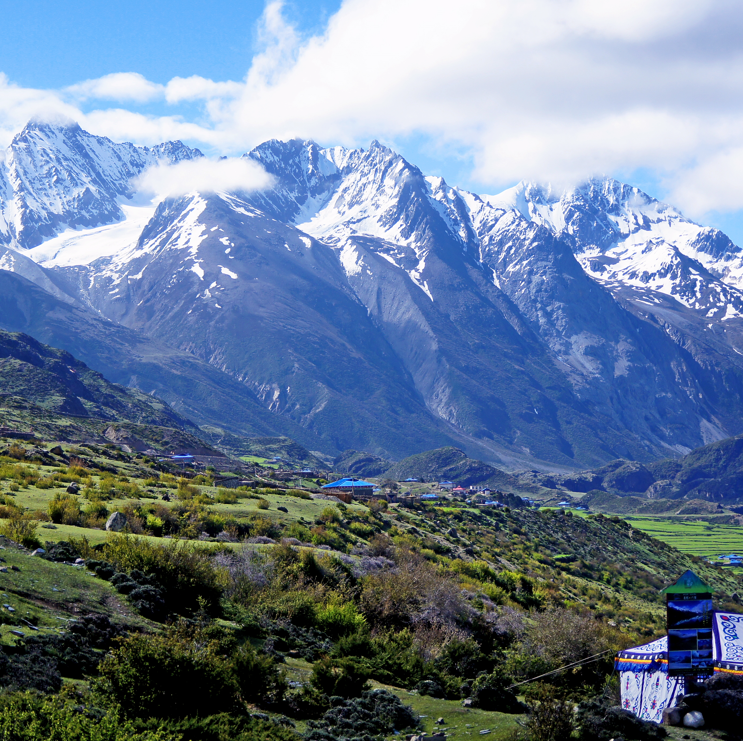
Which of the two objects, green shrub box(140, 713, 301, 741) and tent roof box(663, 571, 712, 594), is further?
tent roof box(663, 571, 712, 594)

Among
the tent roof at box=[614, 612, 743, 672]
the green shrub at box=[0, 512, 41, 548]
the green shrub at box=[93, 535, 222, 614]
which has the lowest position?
the tent roof at box=[614, 612, 743, 672]

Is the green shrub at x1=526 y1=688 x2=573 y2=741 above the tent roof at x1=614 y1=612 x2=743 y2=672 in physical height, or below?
below

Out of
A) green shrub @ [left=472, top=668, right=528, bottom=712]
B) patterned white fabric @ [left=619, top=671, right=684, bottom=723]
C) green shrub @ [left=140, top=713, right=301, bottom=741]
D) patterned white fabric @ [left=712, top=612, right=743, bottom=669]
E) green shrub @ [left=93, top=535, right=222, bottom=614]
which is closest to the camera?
green shrub @ [left=140, top=713, right=301, bottom=741]

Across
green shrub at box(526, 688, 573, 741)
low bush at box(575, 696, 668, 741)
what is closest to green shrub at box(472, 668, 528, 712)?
low bush at box(575, 696, 668, 741)

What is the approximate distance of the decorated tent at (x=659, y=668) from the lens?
744 inches

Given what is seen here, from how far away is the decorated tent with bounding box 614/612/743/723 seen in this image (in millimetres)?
18891

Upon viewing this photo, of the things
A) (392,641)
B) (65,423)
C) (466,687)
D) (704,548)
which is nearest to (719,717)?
(466,687)

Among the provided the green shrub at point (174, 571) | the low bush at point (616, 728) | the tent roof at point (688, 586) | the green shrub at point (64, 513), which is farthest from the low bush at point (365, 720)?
the green shrub at point (64, 513)

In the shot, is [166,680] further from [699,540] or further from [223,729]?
[699,540]

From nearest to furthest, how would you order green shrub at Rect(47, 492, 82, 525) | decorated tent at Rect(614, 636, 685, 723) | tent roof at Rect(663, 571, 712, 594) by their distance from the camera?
1. tent roof at Rect(663, 571, 712, 594)
2. decorated tent at Rect(614, 636, 685, 723)
3. green shrub at Rect(47, 492, 82, 525)

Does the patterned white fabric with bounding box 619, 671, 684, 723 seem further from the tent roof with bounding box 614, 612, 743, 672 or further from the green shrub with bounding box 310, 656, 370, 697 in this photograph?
the green shrub with bounding box 310, 656, 370, 697

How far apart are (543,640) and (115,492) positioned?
2621 centimetres

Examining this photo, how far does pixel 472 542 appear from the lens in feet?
241

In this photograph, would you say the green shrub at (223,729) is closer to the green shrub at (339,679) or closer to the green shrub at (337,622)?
the green shrub at (339,679)
